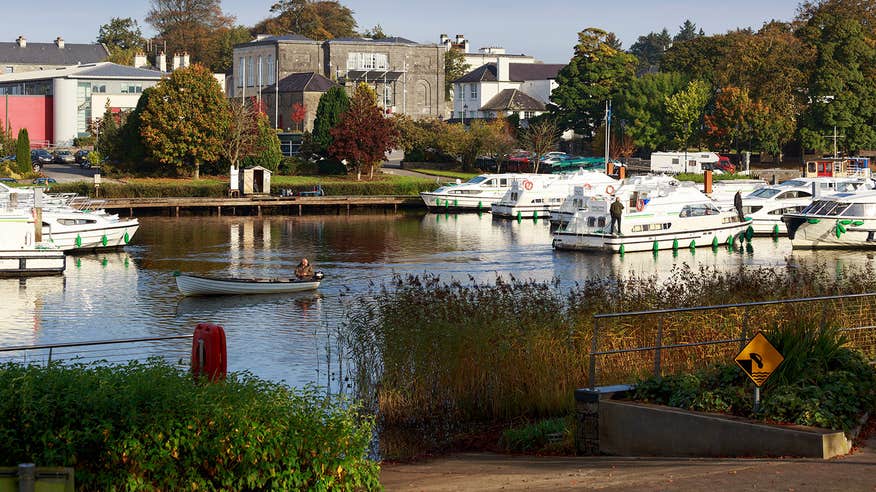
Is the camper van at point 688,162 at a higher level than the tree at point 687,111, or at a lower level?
lower

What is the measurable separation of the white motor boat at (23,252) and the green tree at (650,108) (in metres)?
70.4

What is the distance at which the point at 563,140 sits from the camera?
415 ft

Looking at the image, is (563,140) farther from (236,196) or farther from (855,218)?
(855,218)

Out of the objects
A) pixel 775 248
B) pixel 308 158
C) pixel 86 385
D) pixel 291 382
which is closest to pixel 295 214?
pixel 308 158

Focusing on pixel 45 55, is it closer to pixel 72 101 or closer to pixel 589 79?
pixel 72 101

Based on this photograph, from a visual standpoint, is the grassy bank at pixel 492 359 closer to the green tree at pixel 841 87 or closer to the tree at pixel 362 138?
the tree at pixel 362 138

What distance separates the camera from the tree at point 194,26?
Result: 16488 centimetres

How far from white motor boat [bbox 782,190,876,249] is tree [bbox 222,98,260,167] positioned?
44.0 m

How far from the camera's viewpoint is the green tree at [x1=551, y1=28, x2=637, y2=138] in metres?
114

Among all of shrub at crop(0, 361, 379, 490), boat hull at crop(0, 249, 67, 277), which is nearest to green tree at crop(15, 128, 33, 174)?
boat hull at crop(0, 249, 67, 277)

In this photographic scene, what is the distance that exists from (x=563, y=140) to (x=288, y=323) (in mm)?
93356

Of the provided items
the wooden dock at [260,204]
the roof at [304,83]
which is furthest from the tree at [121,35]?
the wooden dock at [260,204]

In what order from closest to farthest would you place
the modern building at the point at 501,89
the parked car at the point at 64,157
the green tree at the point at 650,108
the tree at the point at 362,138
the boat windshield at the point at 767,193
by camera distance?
the boat windshield at the point at 767,193 < the tree at the point at 362,138 < the parked car at the point at 64,157 < the green tree at the point at 650,108 < the modern building at the point at 501,89

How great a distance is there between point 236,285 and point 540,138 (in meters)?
64.2
